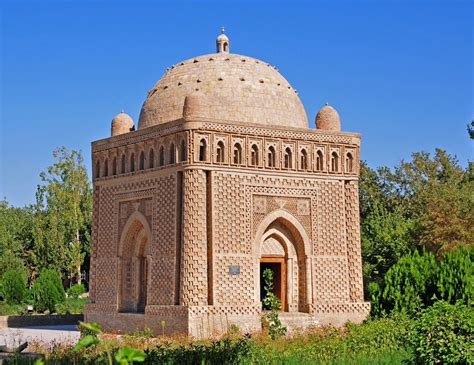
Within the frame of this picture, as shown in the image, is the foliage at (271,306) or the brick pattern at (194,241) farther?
the brick pattern at (194,241)

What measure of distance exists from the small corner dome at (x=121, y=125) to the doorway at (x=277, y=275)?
18.9 ft

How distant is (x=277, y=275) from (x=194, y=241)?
3.48 meters

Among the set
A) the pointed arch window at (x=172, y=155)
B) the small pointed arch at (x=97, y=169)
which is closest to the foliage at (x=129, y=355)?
the pointed arch window at (x=172, y=155)

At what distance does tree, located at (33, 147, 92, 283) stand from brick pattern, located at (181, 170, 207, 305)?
73.3 feet

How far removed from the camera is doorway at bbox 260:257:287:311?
21.6 m

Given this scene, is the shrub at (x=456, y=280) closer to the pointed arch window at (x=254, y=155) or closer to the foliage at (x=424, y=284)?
the foliage at (x=424, y=284)

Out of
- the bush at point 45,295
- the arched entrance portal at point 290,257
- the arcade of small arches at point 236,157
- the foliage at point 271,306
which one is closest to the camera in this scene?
the foliage at point 271,306

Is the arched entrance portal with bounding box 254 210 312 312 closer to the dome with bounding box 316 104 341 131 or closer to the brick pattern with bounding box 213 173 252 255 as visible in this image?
the brick pattern with bounding box 213 173 252 255

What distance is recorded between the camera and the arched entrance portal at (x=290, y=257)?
21.4 meters

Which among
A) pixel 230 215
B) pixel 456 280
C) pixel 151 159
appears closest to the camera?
pixel 456 280

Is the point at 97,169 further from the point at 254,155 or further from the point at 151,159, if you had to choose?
the point at 254,155

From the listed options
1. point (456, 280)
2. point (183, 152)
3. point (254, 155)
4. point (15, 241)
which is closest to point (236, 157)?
point (254, 155)

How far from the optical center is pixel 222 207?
65.9ft

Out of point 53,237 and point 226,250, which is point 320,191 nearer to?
point 226,250
